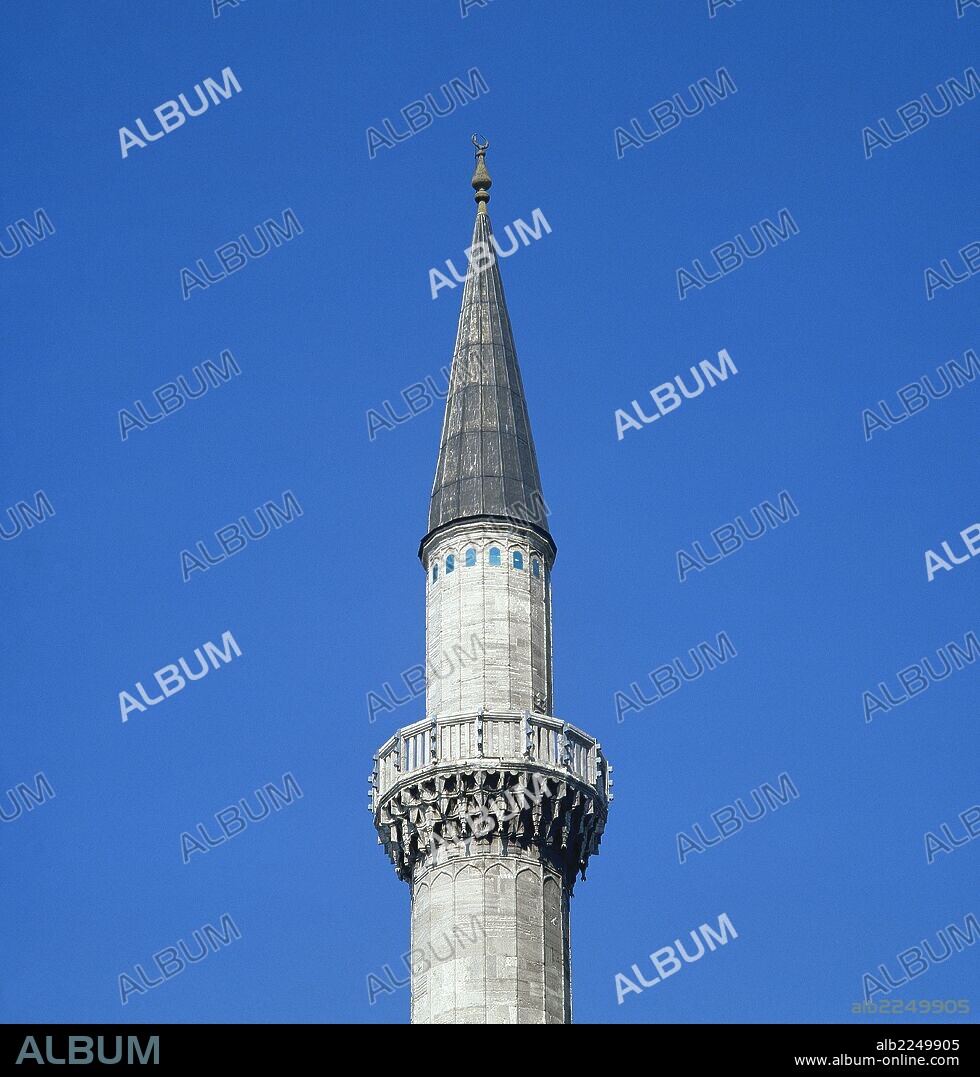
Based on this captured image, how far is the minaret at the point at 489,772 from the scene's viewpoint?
167 ft

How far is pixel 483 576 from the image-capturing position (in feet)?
181

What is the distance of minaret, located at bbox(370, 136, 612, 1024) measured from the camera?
167 ft

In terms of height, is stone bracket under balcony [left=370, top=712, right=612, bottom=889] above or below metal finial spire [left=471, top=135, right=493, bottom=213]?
below

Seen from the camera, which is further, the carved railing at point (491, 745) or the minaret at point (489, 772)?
the carved railing at point (491, 745)

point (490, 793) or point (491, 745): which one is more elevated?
point (491, 745)

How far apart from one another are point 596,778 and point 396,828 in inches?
176

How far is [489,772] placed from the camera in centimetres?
5203

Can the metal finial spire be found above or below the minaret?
above

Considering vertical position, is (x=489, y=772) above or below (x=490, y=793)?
above

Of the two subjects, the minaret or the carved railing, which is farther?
the carved railing
